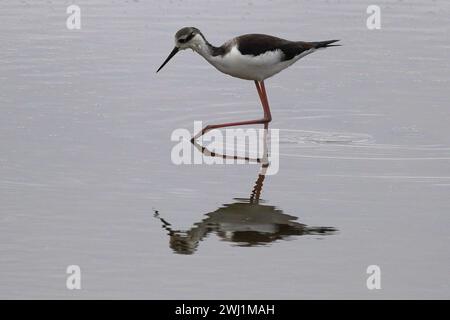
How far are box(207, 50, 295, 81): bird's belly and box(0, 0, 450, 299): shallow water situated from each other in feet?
1.68

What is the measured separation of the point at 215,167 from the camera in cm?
995

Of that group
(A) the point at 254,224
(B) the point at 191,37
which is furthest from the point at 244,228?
(B) the point at 191,37

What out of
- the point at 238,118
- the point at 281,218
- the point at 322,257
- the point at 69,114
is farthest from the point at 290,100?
the point at 322,257

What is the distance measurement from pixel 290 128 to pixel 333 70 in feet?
7.82

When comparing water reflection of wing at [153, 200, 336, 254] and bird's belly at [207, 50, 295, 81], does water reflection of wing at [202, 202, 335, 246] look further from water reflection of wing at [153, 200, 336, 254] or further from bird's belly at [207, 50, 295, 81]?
bird's belly at [207, 50, 295, 81]

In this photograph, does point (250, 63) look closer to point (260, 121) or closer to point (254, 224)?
point (260, 121)

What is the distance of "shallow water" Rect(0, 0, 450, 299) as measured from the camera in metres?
7.61

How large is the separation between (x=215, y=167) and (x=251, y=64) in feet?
5.25

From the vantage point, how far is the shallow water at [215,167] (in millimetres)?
7613

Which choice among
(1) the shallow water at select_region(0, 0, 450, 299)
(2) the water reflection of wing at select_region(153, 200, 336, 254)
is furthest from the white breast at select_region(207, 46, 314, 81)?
(2) the water reflection of wing at select_region(153, 200, 336, 254)

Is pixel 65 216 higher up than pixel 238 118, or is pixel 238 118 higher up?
pixel 238 118

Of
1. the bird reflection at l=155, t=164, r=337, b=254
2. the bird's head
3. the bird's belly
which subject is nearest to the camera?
the bird reflection at l=155, t=164, r=337, b=254

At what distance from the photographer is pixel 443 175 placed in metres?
9.62

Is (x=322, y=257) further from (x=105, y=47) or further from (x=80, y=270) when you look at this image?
(x=105, y=47)
